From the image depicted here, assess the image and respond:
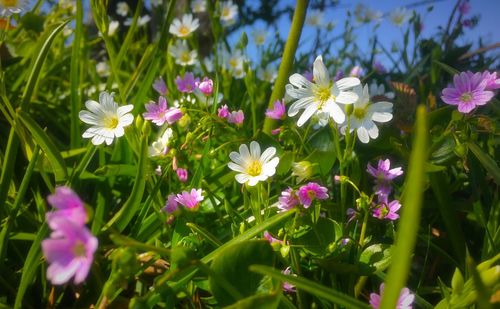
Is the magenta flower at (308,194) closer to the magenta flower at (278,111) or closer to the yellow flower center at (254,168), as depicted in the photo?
the yellow flower center at (254,168)

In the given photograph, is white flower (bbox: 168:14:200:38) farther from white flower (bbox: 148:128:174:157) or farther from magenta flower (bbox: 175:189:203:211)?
magenta flower (bbox: 175:189:203:211)

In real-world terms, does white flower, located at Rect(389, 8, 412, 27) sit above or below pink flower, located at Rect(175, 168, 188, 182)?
below

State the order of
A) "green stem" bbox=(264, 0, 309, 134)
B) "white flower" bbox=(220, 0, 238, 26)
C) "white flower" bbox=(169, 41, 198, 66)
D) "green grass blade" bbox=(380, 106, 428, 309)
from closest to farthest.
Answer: "green grass blade" bbox=(380, 106, 428, 309) < "green stem" bbox=(264, 0, 309, 134) < "white flower" bbox=(169, 41, 198, 66) < "white flower" bbox=(220, 0, 238, 26)

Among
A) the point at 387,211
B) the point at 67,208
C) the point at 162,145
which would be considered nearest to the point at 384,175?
the point at 387,211

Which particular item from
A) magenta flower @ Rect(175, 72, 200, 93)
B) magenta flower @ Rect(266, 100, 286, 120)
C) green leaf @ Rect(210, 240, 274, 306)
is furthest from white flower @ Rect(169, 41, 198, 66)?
green leaf @ Rect(210, 240, 274, 306)

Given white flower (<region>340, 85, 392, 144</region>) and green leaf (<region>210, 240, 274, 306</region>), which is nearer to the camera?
green leaf (<region>210, 240, 274, 306</region>)

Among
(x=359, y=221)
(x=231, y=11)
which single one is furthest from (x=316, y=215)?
(x=231, y=11)
